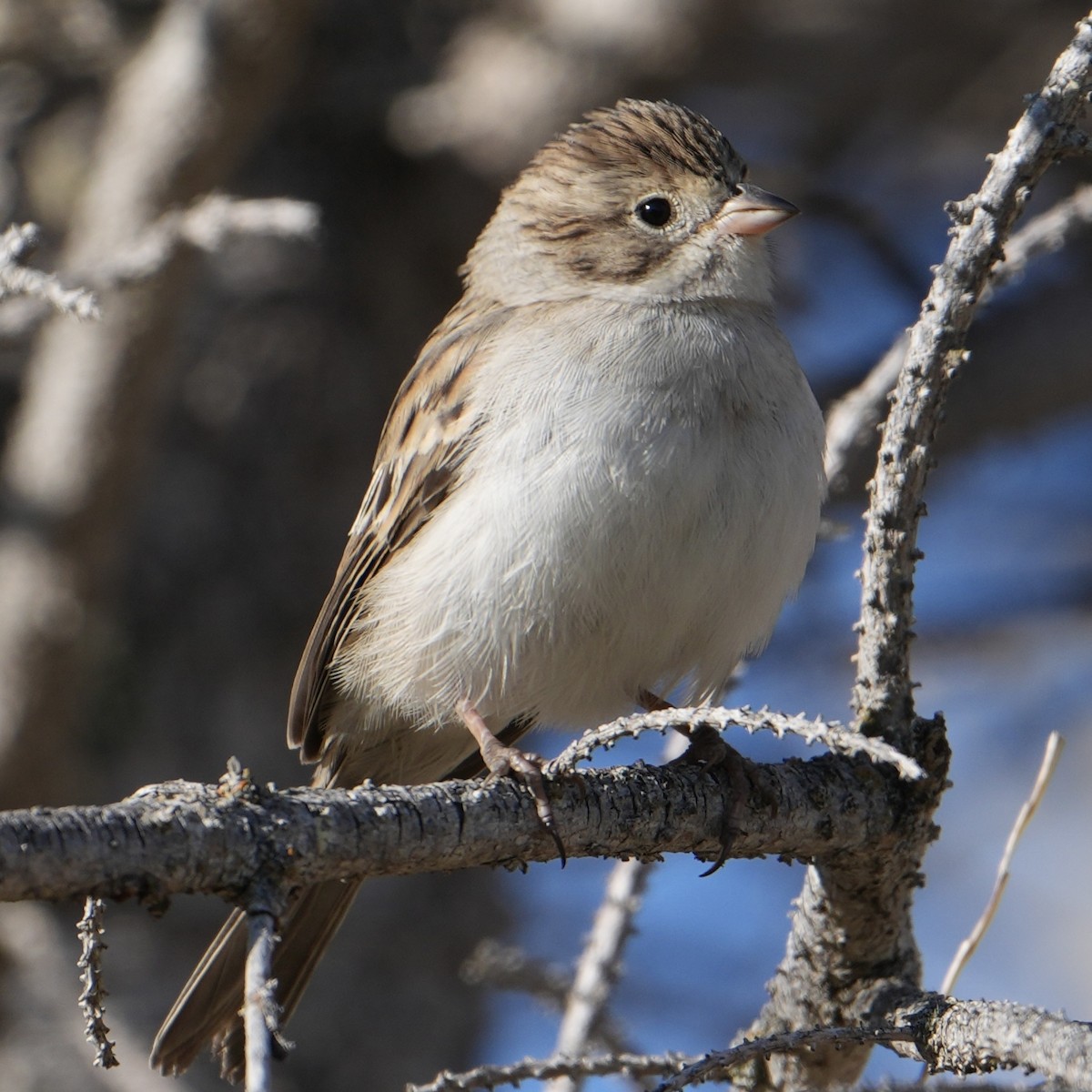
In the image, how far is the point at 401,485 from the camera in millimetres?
4035

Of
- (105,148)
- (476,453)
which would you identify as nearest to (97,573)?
(105,148)

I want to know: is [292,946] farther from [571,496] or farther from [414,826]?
[414,826]

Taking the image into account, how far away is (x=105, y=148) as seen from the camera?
4805 mm

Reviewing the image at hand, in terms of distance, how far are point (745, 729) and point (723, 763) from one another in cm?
77

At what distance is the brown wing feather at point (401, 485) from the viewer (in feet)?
12.5

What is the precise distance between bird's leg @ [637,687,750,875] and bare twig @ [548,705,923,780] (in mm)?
159

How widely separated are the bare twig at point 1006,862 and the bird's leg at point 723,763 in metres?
0.46

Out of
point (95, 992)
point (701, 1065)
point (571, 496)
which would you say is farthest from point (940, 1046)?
point (571, 496)

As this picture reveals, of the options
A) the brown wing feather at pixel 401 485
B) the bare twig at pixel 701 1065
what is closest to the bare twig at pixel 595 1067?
the bare twig at pixel 701 1065

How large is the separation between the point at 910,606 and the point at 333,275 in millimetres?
3968

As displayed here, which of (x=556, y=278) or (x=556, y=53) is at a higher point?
(x=556, y=53)

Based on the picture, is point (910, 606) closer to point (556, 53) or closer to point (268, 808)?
point (268, 808)

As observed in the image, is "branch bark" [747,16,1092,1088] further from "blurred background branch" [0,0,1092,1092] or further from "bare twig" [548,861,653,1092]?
"blurred background branch" [0,0,1092,1092]

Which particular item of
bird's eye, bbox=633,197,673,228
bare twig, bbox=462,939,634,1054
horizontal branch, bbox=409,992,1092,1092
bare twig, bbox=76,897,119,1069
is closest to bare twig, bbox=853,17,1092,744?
horizontal branch, bbox=409,992,1092,1092
